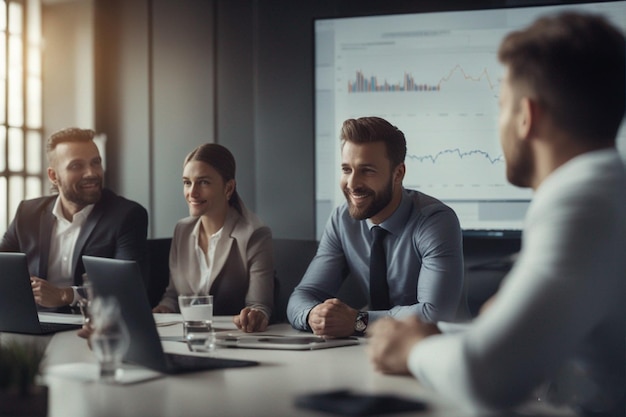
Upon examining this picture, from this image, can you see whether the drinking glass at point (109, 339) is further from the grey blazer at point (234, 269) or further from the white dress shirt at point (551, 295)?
the grey blazer at point (234, 269)

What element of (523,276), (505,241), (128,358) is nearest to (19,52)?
(505,241)

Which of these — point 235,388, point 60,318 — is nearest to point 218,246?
point 60,318

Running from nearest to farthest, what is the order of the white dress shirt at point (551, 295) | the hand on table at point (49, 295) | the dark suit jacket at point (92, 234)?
the white dress shirt at point (551, 295), the hand on table at point (49, 295), the dark suit jacket at point (92, 234)

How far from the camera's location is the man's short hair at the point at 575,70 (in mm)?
1359

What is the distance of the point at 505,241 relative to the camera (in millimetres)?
4809

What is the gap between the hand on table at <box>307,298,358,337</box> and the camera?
2.38 m

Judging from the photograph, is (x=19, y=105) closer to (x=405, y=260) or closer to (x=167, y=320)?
(x=167, y=320)

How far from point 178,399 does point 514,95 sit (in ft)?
2.77

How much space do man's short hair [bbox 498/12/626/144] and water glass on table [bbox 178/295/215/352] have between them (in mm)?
1070

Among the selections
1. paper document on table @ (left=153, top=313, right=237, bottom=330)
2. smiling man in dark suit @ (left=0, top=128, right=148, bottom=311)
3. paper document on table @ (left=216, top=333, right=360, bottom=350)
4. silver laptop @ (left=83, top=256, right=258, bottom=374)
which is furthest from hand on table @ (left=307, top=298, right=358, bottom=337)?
smiling man in dark suit @ (left=0, top=128, right=148, bottom=311)

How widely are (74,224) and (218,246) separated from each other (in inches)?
28.8

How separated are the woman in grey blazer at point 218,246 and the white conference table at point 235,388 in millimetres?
1291

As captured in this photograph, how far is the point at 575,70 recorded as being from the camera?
136 cm

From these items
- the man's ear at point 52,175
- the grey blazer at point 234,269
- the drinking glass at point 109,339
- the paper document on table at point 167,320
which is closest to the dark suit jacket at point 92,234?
the man's ear at point 52,175
